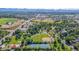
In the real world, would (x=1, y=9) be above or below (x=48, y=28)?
above

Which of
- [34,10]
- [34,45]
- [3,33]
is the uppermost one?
[34,10]

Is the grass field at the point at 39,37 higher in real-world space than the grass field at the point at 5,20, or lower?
lower

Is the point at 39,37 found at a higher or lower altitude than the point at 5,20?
lower

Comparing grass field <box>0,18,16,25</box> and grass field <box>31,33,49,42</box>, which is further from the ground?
grass field <box>0,18,16,25</box>
